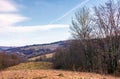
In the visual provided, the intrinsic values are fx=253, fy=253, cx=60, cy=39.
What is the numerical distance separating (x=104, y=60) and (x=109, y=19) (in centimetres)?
551

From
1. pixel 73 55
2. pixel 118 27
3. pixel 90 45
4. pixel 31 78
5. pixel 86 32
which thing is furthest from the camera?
pixel 73 55

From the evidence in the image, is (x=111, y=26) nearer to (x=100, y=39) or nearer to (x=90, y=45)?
(x=100, y=39)

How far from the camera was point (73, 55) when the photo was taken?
49094 millimetres

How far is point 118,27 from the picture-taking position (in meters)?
30.5

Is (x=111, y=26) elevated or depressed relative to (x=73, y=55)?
elevated

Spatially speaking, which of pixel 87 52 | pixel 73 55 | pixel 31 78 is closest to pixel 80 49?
pixel 87 52

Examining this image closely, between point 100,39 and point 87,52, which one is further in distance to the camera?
point 87,52

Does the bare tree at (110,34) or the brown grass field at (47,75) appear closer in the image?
the brown grass field at (47,75)

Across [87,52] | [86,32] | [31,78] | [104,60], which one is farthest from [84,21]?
[31,78]

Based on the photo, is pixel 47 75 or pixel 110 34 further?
pixel 110 34

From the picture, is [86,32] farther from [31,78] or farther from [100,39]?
[31,78]

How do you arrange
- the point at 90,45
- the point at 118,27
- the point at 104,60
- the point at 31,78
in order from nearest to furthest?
the point at 31,78, the point at 118,27, the point at 104,60, the point at 90,45

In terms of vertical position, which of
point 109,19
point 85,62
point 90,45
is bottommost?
point 85,62

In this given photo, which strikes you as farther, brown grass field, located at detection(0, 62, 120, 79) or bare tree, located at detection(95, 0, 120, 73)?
bare tree, located at detection(95, 0, 120, 73)
